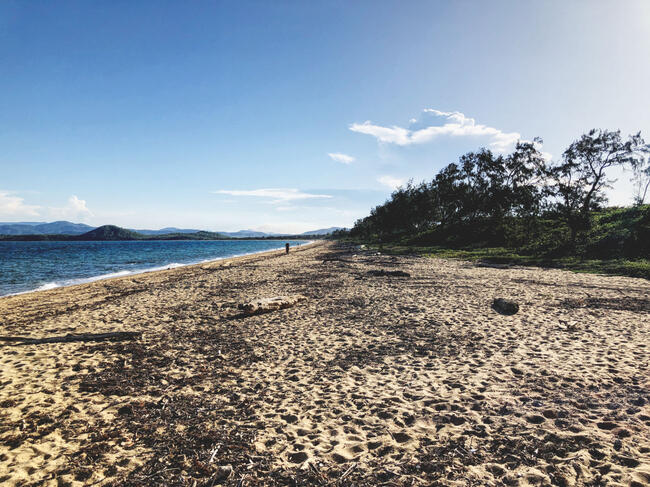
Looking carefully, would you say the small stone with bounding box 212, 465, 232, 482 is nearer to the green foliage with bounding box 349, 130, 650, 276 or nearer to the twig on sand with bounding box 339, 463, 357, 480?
the twig on sand with bounding box 339, 463, 357, 480

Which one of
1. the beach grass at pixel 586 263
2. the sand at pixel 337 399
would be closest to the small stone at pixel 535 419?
the sand at pixel 337 399

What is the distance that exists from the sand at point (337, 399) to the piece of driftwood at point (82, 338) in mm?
394

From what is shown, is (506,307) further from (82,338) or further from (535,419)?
(82,338)

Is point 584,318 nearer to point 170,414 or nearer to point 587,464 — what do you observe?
point 587,464

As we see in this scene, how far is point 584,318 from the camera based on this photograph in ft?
39.1

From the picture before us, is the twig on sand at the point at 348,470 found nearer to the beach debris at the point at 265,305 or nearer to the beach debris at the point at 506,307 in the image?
the beach debris at the point at 265,305

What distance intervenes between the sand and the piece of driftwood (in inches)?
15.5

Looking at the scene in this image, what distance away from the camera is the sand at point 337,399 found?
4645 millimetres

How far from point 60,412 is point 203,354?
3607mm

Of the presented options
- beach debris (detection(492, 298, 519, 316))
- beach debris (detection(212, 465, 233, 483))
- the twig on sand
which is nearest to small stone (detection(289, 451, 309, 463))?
the twig on sand

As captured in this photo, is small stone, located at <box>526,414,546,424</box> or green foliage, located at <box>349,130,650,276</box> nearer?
small stone, located at <box>526,414,546,424</box>

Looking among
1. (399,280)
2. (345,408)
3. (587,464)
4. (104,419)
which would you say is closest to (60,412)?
(104,419)

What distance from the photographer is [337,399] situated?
6750 mm

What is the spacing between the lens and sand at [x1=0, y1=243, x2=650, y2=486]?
183 inches
